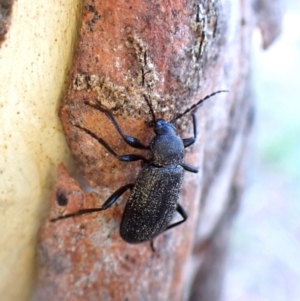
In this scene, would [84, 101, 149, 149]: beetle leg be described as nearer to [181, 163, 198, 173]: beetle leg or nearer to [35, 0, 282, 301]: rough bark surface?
[35, 0, 282, 301]: rough bark surface

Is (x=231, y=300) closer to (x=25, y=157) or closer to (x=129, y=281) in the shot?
(x=129, y=281)

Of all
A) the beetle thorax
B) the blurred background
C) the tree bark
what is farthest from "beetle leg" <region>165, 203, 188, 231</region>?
the blurred background

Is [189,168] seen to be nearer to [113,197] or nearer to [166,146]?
[166,146]

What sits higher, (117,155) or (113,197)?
(117,155)

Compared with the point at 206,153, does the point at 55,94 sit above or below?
above

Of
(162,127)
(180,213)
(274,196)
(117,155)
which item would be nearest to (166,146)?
(162,127)

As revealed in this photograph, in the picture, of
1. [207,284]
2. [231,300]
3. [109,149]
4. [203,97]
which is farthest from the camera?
[231,300]

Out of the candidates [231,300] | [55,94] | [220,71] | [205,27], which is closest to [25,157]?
[55,94]
